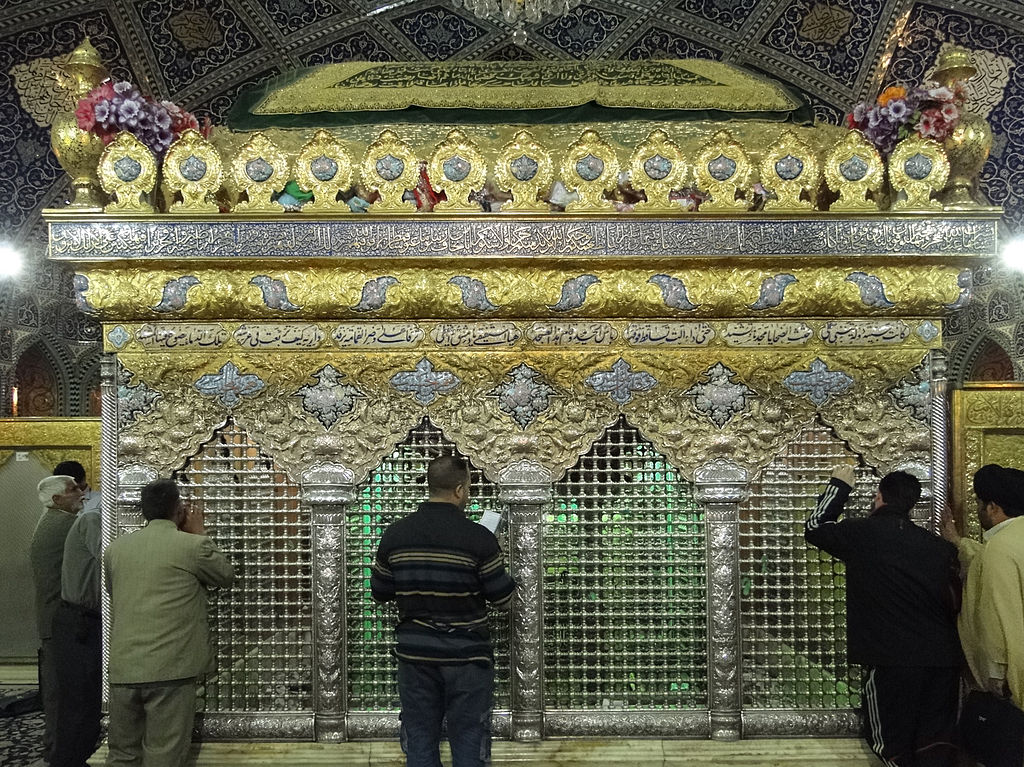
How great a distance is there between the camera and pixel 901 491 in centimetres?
299

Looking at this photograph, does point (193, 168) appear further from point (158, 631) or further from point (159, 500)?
point (158, 631)

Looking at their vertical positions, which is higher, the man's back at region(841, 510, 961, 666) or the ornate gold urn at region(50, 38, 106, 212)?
the ornate gold urn at region(50, 38, 106, 212)

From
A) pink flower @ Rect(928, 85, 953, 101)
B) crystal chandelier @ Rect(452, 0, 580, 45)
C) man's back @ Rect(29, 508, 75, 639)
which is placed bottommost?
man's back @ Rect(29, 508, 75, 639)

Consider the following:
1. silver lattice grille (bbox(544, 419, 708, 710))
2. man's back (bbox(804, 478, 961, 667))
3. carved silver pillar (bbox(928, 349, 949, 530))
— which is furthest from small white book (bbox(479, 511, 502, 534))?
carved silver pillar (bbox(928, 349, 949, 530))

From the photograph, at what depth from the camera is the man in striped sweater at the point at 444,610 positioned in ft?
8.80

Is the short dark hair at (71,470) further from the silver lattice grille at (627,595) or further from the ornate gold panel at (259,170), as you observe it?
the silver lattice grille at (627,595)

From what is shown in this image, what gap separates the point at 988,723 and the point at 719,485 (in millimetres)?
1149

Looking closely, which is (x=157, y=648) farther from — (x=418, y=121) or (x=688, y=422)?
(x=418, y=121)

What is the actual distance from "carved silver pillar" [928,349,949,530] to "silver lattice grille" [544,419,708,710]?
0.88m

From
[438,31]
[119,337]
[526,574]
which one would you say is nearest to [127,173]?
[119,337]

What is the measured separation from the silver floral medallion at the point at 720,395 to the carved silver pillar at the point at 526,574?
0.66 metres

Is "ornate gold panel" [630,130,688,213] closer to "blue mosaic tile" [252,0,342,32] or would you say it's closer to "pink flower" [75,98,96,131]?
"pink flower" [75,98,96,131]

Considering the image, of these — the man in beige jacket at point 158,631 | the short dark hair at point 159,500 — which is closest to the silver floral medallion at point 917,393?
the man in beige jacket at point 158,631

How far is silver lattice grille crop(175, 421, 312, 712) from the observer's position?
11.1 ft
